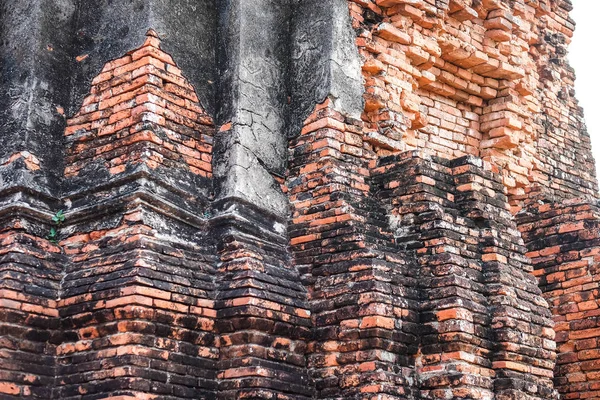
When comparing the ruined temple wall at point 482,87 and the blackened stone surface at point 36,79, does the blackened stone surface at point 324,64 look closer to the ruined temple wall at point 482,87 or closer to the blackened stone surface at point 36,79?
the ruined temple wall at point 482,87

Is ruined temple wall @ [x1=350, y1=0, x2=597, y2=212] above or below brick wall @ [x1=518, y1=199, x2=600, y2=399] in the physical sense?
above

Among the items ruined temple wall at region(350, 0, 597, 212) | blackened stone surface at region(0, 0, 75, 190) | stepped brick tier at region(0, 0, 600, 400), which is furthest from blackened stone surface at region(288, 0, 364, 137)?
blackened stone surface at region(0, 0, 75, 190)

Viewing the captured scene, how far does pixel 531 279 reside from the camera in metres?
7.20

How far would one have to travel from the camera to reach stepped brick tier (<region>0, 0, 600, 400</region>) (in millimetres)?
6230

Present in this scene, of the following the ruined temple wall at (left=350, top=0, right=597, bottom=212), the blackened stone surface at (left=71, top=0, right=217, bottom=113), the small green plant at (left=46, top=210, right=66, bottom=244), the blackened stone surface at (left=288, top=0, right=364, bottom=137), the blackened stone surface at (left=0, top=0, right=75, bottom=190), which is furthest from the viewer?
the ruined temple wall at (left=350, top=0, right=597, bottom=212)

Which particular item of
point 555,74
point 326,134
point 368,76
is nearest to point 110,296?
point 326,134

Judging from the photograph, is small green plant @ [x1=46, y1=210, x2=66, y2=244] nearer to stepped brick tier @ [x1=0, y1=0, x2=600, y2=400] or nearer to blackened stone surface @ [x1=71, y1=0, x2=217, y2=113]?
stepped brick tier @ [x1=0, y1=0, x2=600, y2=400]

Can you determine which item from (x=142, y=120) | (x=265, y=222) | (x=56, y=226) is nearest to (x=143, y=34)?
(x=142, y=120)

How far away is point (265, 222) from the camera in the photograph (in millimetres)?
7156

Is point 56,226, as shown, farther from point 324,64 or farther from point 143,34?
point 324,64

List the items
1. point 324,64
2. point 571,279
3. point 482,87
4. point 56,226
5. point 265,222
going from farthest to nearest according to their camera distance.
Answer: point 482,87 → point 571,279 → point 324,64 → point 265,222 → point 56,226

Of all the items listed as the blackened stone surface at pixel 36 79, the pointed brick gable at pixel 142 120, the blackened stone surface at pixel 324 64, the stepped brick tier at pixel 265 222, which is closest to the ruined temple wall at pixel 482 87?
the stepped brick tier at pixel 265 222

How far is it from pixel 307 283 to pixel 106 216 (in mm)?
1590

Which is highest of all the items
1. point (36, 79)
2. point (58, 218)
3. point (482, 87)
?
point (482, 87)
